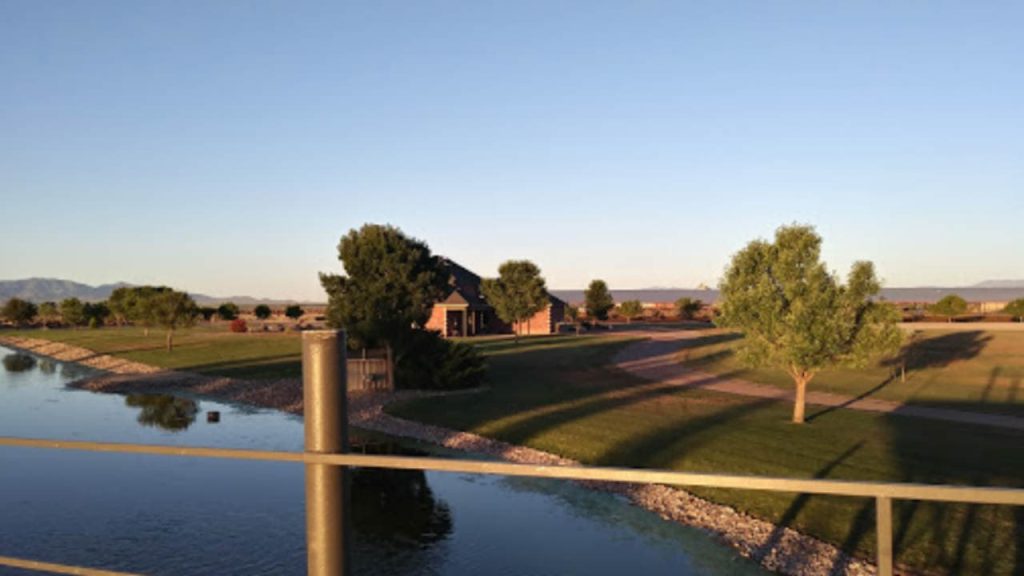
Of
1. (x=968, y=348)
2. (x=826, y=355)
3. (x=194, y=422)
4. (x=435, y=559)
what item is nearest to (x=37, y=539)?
(x=435, y=559)

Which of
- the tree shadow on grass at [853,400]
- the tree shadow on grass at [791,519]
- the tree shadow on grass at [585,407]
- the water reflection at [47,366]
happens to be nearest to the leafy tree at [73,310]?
the water reflection at [47,366]

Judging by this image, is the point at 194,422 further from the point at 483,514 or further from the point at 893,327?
the point at 893,327

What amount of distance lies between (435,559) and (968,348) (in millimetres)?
43485

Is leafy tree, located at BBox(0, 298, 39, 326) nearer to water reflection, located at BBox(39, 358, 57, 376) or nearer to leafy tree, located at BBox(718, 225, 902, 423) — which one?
water reflection, located at BBox(39, 358, 57, 376)

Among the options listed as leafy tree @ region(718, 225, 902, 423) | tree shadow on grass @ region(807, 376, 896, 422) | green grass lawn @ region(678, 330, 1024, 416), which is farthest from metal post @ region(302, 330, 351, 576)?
tree shadow on grass @ region(807, 376, 896, 422)

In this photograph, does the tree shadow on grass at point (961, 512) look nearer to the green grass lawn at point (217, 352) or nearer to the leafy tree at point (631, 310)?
the green grass lawn at point (217, 352)

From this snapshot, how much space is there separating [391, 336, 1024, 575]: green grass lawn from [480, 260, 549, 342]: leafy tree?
24921 millimetres

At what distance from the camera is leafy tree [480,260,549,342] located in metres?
59.6

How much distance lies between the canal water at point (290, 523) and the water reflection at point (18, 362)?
109 feet

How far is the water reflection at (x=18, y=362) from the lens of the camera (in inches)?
1911

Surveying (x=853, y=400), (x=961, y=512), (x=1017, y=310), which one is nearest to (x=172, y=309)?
(x=853, y=400)

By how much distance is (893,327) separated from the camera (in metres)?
22.4

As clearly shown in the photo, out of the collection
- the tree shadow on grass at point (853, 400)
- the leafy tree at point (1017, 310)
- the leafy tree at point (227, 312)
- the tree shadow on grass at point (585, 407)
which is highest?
the leafy tree at point (227, 312)

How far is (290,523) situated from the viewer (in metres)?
14.3
